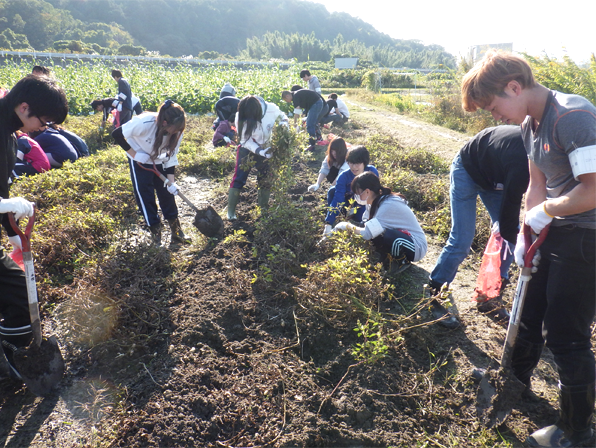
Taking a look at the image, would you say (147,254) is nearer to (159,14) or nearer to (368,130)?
(368,130)

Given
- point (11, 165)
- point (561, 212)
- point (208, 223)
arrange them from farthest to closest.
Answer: point (208, 223) < point (11, 165) < point (561, 212)

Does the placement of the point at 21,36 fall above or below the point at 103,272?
above

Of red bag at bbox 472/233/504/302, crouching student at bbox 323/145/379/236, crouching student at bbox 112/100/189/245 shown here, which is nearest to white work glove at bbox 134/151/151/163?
crouching student at bbox 112/100/189/245

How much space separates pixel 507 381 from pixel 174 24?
341 feet

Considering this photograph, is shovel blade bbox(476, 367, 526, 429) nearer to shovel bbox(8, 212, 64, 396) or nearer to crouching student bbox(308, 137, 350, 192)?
shovel bbox(8, 212, 64, 396)

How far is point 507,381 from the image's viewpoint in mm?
1938

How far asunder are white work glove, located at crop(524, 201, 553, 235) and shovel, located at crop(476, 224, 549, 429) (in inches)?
4.6

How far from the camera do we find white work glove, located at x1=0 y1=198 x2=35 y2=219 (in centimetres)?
207

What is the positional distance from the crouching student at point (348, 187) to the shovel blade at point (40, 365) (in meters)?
2.48

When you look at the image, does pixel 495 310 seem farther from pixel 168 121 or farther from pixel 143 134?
pixel 143 134

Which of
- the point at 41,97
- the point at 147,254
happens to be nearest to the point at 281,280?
the point at 147,254

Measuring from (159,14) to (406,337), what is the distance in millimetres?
103748

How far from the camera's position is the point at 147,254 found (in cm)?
358

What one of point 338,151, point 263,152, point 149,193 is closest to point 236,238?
point 149,193
